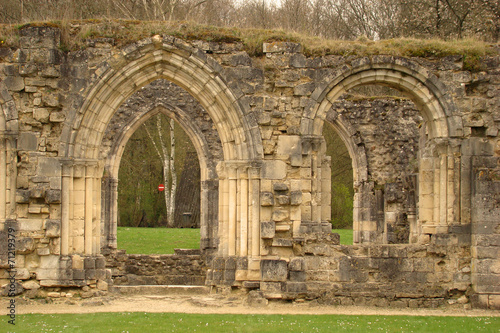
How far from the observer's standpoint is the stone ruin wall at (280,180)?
9.84 m

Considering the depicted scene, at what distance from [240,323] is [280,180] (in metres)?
2.48

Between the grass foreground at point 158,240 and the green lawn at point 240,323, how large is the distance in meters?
8.74

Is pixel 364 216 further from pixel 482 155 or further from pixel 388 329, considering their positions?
pixel 388 329

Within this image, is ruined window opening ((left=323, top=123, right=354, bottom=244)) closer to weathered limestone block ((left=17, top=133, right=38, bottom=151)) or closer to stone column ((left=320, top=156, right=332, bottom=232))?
stone column ((left=320, top=156, right=332, bottom=232))

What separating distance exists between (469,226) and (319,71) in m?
3.22

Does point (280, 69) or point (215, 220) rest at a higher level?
point (280, 69)

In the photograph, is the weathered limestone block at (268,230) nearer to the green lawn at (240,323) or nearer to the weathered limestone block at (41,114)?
the green lawn at (240,323)

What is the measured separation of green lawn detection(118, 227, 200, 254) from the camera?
1806cm

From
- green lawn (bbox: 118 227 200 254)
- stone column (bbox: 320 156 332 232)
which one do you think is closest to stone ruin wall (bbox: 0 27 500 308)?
stone column (bbox: 320 156 332 232)

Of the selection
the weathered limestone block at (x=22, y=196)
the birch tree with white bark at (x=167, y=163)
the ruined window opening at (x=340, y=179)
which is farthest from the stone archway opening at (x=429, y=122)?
the birch tree with white bark at (x=167, y=163)

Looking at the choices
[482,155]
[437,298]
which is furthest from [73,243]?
[482,155]

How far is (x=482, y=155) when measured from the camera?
1015 cm

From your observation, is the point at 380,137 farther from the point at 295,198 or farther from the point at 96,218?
the point at 96,218

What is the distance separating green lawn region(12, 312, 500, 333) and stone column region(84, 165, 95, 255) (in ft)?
4.60
